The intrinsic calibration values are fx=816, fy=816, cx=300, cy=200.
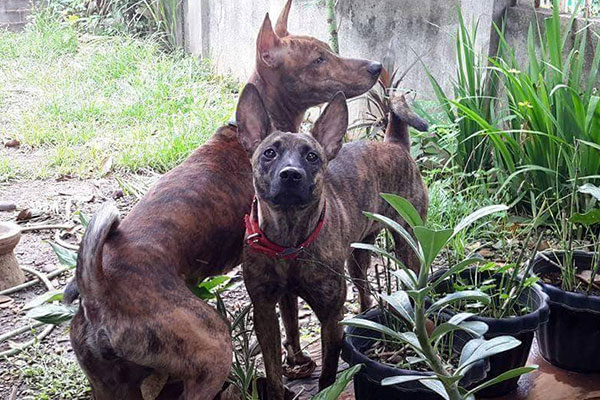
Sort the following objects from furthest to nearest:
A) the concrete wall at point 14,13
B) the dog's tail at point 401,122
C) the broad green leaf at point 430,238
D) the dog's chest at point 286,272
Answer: the concrete wall at point 14,13 → the dog's tail at point 401,122 → the dog's chest at point 286,272 → the broad green leaf at point 430,238

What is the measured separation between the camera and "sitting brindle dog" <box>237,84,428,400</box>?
3191mm

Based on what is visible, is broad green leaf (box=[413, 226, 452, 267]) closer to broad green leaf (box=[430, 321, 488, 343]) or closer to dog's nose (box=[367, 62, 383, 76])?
broad green leaf (box=[430, 321, 488, 343])

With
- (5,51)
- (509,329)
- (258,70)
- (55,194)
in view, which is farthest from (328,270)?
(5,51)

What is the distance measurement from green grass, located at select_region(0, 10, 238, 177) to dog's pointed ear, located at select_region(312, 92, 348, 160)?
333 cm

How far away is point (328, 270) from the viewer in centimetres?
334

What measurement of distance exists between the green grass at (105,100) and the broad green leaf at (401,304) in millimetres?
Result: 4175

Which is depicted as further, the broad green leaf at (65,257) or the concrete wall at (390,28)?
the concrete wall at (390,28)

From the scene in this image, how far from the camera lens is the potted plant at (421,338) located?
2.48 m

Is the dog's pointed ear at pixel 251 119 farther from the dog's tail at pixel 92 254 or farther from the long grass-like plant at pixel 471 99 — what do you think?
the long grass-like plant at pixel 471 99

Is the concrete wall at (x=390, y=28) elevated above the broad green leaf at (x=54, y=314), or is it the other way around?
the concrete wall at (x=390, y=28)

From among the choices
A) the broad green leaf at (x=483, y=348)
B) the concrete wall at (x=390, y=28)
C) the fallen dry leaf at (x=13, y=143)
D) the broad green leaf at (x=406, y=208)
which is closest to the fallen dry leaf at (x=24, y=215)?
the fallen dry leaf at (x=13, y=143)

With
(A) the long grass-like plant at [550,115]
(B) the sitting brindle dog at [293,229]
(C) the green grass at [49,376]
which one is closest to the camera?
(B) the sitting brindle dog at [293,229]

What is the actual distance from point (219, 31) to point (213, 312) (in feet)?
23.3

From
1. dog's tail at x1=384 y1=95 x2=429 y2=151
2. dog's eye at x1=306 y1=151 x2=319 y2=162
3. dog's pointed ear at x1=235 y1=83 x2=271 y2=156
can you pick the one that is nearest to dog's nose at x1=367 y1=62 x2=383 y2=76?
dog's tail at x1=384 y1=95 x2=429 y2=151
